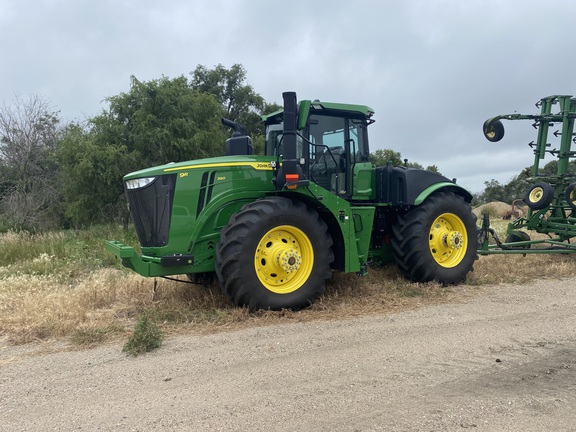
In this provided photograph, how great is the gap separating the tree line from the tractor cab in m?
11.7

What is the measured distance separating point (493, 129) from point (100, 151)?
14.9m

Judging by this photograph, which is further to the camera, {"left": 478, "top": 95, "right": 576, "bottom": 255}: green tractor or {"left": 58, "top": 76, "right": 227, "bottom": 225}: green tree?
{"left": 58, "top": 76, "right": 227, "bottom": 225}: green tree

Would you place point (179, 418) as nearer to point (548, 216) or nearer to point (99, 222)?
point (548, 216)

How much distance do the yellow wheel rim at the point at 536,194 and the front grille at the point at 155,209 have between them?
7894 millimetres

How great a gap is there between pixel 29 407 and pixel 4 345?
1.64m

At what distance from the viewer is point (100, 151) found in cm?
1850

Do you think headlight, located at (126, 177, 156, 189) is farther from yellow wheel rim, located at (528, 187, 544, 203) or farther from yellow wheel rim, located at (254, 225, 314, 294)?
yellow wheel rim, located at (528, 187, 544, 203)

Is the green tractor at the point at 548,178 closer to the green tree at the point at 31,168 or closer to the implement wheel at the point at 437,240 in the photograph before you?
the implement wheel at the point at 437,240

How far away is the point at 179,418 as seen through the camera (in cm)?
303

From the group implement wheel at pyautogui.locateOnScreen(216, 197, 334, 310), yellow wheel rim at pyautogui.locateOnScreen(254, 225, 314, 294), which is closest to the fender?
implement wheel at pyautogui.locateOnScreen(216, 197, 334, 310)

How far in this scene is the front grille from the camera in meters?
5.41

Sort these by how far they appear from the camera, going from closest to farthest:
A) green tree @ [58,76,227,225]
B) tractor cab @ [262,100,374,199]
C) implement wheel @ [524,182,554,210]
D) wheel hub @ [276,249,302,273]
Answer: wheel hub @ [276,249,302,273] < tractor cab @ [262,100,374,199] < implement wheel @ [524,182,554,210] < green tree @ [58,76,227,225]

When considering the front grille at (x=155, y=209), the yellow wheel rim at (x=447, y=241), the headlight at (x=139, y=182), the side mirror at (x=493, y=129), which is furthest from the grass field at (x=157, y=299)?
the side mirror at (x=493, y=129)

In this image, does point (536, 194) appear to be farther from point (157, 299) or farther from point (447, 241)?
point (157, 299)
